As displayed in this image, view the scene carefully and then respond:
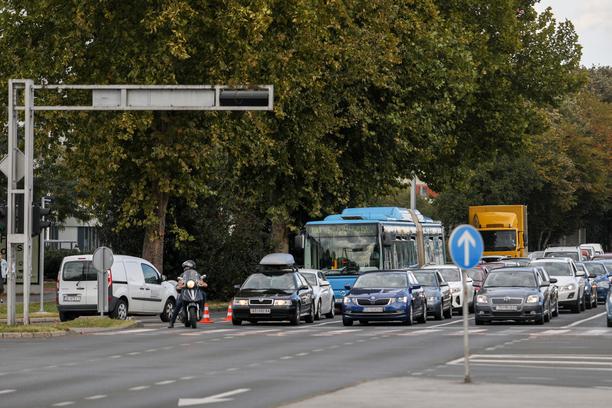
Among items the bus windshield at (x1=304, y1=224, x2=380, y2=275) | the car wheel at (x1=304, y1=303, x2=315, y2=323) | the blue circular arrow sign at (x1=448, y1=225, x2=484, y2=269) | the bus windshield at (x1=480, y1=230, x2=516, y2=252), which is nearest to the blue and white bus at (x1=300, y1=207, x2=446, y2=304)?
the bus windshield at (x1=304, y1=224, x2=380, y2=275)

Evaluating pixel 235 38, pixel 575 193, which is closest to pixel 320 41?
pixel 235 38

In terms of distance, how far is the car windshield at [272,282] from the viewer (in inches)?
1501

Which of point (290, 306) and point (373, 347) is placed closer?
point (373, 347)

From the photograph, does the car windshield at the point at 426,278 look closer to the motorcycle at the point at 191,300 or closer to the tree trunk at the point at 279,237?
the motorcycle at the point at 191,300

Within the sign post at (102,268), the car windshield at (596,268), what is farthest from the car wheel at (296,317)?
the car windshield at (596,268)

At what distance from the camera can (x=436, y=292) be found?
4162 centimetres

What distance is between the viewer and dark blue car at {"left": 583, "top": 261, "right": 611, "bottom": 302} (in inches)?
2183

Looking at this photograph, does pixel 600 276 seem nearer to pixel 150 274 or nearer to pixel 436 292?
pixel 436 292

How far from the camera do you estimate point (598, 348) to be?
2688cm

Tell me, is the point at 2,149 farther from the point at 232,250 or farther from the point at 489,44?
the point at 489,44

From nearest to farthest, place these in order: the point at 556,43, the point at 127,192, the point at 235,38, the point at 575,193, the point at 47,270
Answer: the point at 235,38 < the point at 127,192 < the point at 556,43 < the point at 47,270 < the point at 575,193

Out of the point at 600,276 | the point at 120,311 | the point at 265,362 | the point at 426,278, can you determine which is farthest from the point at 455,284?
the point at 265,362

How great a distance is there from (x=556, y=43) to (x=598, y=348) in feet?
128

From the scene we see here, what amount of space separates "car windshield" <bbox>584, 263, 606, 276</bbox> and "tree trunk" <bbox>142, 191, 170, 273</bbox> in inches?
730
